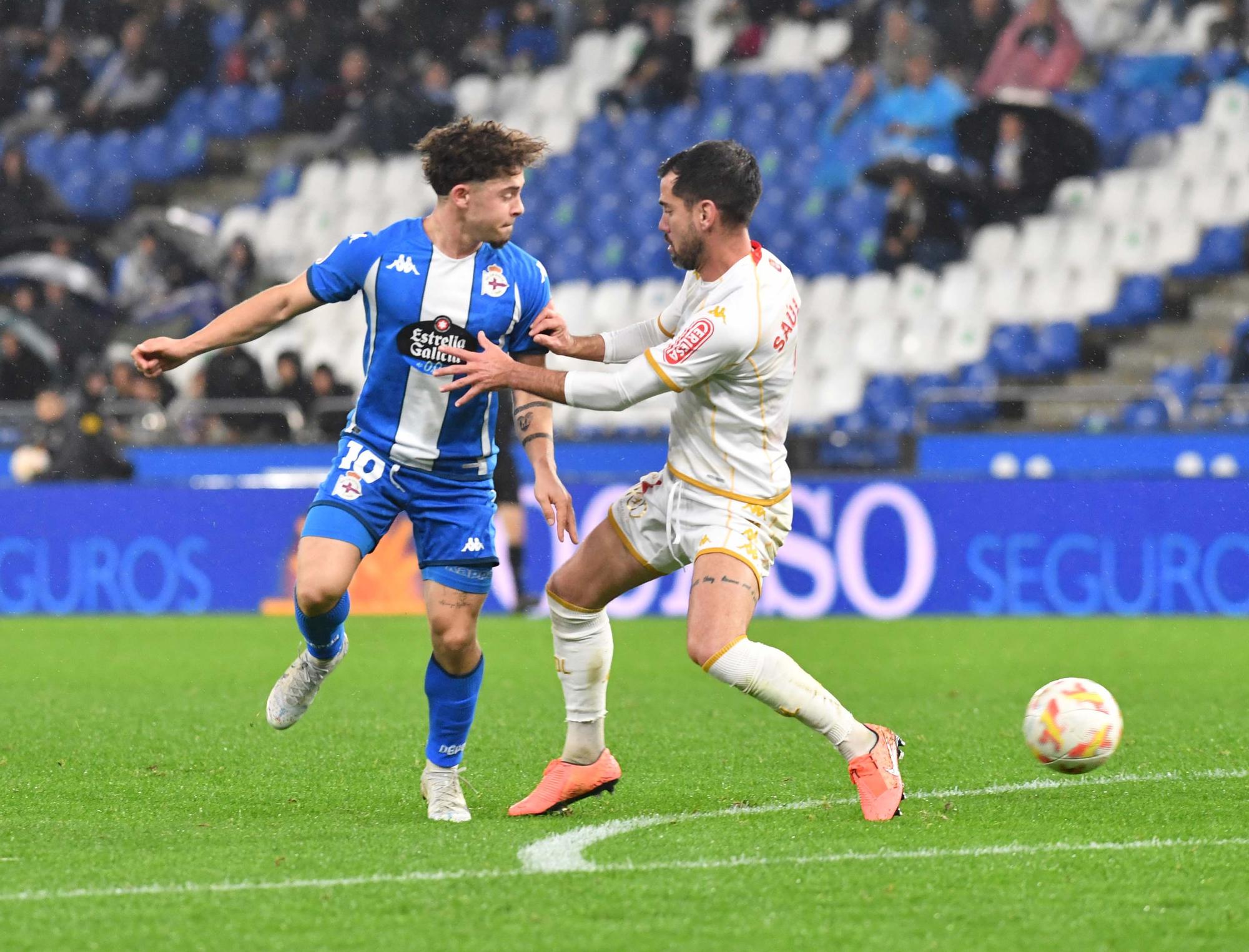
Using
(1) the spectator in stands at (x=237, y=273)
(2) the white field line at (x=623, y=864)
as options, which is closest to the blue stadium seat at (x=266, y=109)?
(1) the spectator in stands at (x=237, y=273)

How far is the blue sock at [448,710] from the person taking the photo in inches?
209

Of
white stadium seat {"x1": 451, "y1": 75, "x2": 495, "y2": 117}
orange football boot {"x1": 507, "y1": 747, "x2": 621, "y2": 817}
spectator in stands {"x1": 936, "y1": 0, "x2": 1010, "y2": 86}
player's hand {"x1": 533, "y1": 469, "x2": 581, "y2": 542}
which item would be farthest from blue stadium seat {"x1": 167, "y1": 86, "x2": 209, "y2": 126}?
orange football boot {"x1": 507, "y1": 747, "x2": 621, "y2": 817}

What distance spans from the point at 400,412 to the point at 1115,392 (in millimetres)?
10398

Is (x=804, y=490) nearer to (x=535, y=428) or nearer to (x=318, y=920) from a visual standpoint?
(x=535, y=428)

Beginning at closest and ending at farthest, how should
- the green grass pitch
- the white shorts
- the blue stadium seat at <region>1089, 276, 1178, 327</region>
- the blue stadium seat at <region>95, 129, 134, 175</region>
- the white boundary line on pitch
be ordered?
the green grass pitch → the white boundary line on pitch → the white shorts → the blue stadium seat at <region>1089, 276, 1178, 327</region> → the blue stadium seat at <region>95, 129, 134, 175</region>

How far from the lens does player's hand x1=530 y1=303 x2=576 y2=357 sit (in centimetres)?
534

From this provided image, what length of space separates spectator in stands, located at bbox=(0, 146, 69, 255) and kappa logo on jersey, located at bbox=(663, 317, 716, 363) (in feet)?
57.1

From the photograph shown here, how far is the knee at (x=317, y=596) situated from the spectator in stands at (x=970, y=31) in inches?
587

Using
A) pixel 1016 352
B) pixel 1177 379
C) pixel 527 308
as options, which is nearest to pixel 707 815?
pixel 527 308

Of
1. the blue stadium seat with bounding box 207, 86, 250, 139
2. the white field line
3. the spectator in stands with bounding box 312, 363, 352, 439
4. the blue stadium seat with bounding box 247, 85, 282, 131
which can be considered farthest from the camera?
the blue stadium seat with bounding box 207, 86, 250, 139

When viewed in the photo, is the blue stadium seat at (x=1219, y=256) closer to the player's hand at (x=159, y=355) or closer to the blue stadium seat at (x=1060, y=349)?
the blue stadium seat at (x=1060, y=349)

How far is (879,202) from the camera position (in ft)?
61.3

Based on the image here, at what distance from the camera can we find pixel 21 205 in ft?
69.9

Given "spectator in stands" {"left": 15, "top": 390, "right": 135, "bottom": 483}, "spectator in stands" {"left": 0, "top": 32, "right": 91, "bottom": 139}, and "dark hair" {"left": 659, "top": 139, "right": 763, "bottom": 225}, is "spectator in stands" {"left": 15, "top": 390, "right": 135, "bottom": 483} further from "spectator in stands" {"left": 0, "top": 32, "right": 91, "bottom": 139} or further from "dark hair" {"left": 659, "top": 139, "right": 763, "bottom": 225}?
"dark hair" {"left": 659, "top": 139, "right": 763, "bottom": 225}
